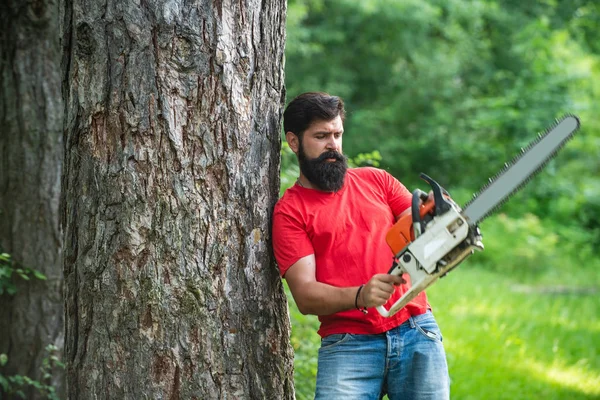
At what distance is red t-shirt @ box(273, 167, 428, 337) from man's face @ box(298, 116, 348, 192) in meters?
0.07

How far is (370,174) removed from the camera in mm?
3252

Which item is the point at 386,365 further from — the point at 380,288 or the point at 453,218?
the point at 453,218

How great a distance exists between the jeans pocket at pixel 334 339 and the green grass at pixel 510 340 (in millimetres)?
1595

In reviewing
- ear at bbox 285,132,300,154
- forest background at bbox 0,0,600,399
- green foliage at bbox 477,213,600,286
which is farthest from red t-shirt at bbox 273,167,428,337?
green foliage at bbox 477,213,600,286

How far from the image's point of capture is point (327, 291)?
282cm

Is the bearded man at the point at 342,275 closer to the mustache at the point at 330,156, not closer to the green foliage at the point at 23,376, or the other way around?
the mustache at the point at 330,156

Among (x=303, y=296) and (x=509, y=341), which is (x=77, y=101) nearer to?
(x=303, y=296)

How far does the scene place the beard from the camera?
3.04 m

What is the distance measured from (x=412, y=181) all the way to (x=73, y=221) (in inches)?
683

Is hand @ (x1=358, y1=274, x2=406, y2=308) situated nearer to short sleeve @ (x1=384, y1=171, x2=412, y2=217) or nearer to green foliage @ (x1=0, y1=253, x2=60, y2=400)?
short sleeve @ (x1=384, y1=171, x2=412, y2=217)

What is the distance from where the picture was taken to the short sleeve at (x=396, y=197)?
3178mm

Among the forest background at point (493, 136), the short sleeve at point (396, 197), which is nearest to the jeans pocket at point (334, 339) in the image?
the short sleeve at point (396, 197)

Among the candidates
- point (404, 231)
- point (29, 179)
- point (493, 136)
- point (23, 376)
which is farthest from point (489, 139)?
point (404, 231)

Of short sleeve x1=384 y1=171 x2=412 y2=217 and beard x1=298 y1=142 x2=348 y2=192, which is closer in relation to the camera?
beard x1=298 y1=142 x2=348 y2=192
